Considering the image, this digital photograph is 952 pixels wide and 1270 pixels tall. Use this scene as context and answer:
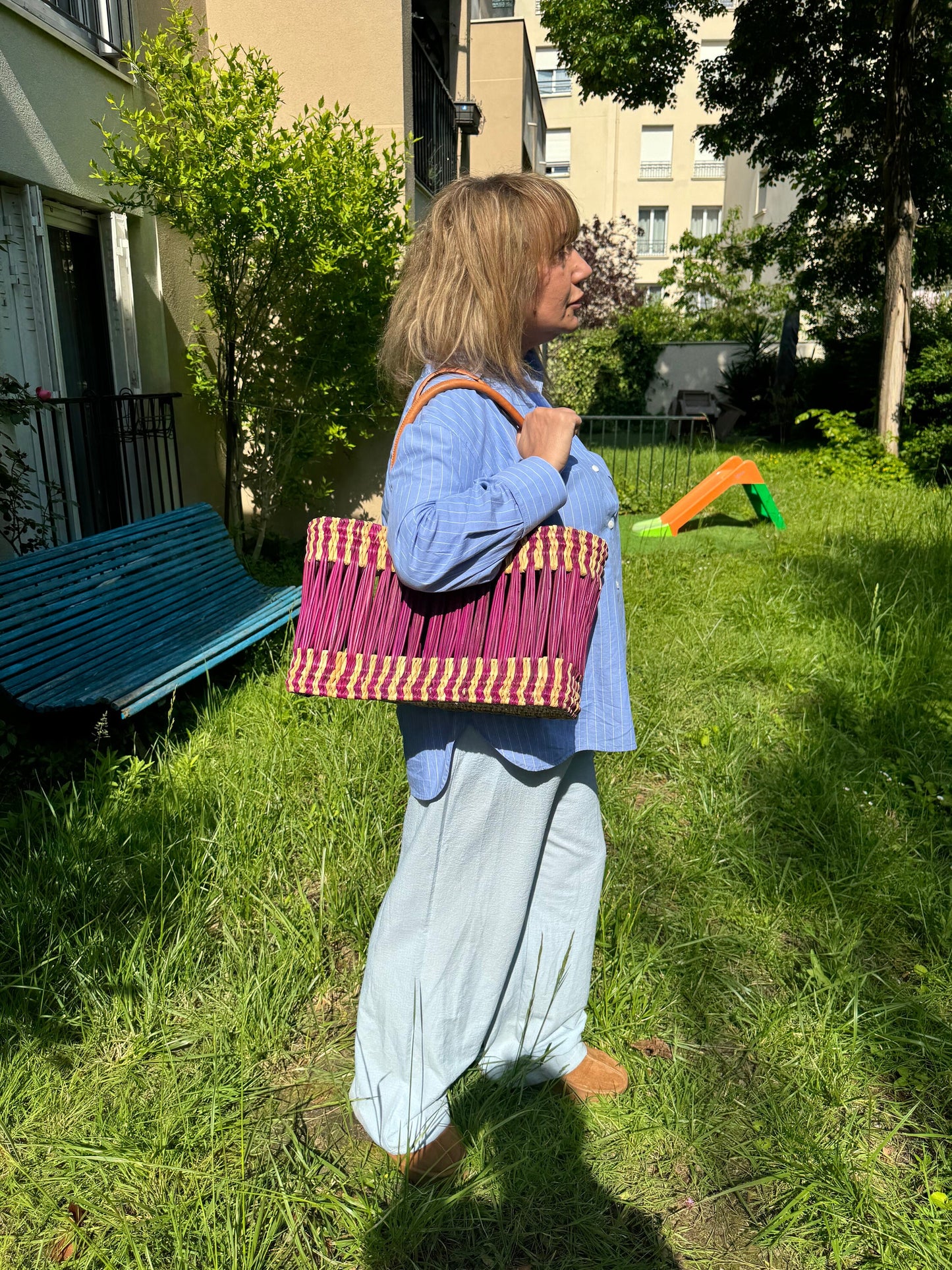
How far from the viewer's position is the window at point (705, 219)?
3909cm

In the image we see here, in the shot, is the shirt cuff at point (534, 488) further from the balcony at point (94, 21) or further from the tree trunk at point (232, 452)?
the balcony at point (94, 21)

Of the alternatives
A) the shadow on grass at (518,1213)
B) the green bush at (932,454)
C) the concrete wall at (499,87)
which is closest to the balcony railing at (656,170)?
the concrete wall at (499,87)

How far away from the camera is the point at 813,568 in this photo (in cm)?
674

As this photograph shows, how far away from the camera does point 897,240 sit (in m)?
11.8

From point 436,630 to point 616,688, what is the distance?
48 cm

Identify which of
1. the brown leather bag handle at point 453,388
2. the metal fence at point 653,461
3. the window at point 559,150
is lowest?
the metal fence at point 653,461

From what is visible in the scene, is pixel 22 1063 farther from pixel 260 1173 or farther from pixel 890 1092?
pixel 890 1092

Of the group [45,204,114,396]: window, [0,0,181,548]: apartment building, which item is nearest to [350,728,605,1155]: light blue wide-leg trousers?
[0,0,181,548]: apartment building

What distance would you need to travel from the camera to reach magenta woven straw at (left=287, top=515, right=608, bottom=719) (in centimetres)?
167

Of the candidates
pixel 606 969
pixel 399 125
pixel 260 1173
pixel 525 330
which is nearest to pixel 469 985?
pixel 260 1173

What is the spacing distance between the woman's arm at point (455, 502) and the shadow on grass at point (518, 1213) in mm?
1299

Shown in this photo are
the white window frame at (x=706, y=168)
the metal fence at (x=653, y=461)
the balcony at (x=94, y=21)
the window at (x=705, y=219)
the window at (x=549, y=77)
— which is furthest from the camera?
the window at (x=705, y=219)

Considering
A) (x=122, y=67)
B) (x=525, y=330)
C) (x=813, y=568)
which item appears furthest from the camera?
(x=813, y=568)

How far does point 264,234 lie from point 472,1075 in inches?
213
